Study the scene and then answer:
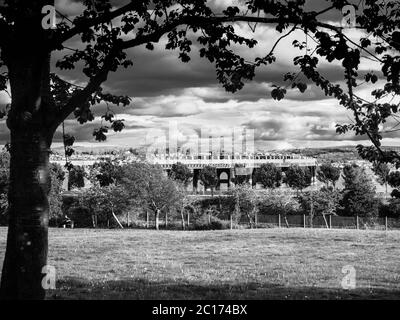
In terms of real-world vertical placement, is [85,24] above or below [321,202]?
above

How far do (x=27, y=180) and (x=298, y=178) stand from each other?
9679cm

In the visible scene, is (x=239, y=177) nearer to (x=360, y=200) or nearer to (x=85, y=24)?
(x=360, y=200)

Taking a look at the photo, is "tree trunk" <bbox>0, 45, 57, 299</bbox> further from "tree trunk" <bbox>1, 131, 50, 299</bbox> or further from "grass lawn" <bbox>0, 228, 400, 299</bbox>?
"grass lawn" <bbox>0, 228, 400, 299</bbox>

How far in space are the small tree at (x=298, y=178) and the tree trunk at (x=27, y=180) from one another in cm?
9501

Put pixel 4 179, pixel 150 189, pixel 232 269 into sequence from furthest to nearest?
pixel 150 189, pixel 4 179, pixel 232 269

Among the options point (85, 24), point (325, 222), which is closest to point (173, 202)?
point (325, 222)

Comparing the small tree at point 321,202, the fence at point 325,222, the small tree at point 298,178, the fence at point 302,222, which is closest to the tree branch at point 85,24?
the fence at point 302,222

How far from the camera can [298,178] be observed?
4050 inches

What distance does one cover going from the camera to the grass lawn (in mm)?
14672

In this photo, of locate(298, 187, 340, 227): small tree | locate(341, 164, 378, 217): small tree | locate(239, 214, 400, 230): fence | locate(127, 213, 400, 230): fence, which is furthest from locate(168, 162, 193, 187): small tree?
locate(341, 164, 378, 217): small tree
